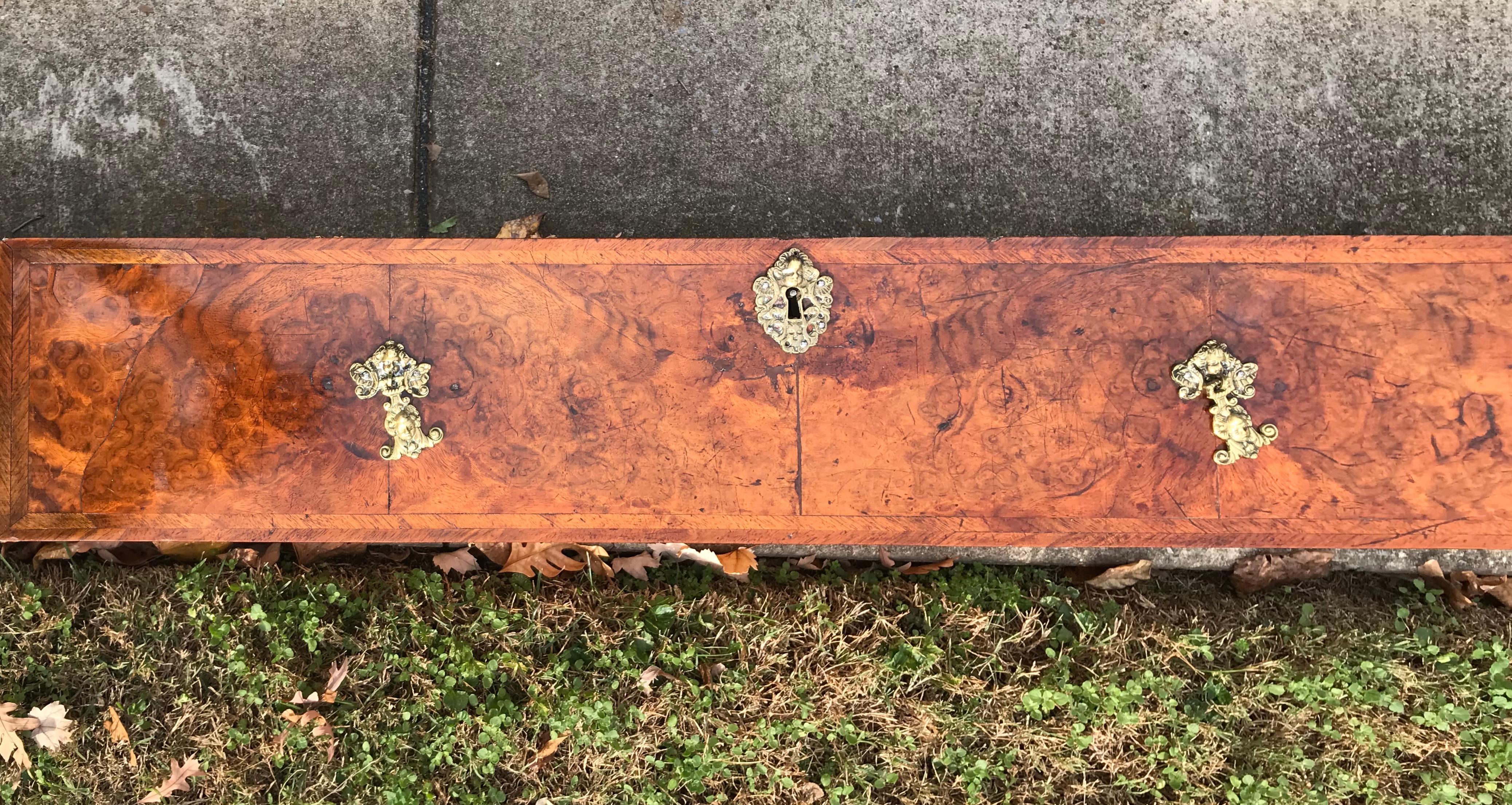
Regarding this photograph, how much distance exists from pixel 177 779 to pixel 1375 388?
379 cm

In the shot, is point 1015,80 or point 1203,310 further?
point 1015,80

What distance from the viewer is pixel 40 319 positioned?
2.33m

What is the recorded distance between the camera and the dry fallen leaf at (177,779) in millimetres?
2803

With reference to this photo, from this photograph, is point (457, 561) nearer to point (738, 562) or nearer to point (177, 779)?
point (738, 562)

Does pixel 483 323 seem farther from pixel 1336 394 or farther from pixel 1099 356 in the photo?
pixel 1336 394

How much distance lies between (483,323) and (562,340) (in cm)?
22

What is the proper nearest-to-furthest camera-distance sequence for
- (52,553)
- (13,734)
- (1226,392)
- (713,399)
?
(1226,392), (713,399), (13,734), (52,553)

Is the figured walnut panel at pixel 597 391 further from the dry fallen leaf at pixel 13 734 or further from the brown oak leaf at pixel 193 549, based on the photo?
the dry fallen leaf at pixel 13 734

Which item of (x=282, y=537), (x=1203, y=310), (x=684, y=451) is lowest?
(x=282, y=537)

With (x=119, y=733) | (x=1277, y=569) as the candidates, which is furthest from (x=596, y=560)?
(x=1277, y=569)

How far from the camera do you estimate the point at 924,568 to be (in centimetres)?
302

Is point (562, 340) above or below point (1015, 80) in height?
below

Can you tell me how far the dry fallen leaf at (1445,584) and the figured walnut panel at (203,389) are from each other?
3.40m

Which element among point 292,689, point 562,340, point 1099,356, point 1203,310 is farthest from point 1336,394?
point 292,689
